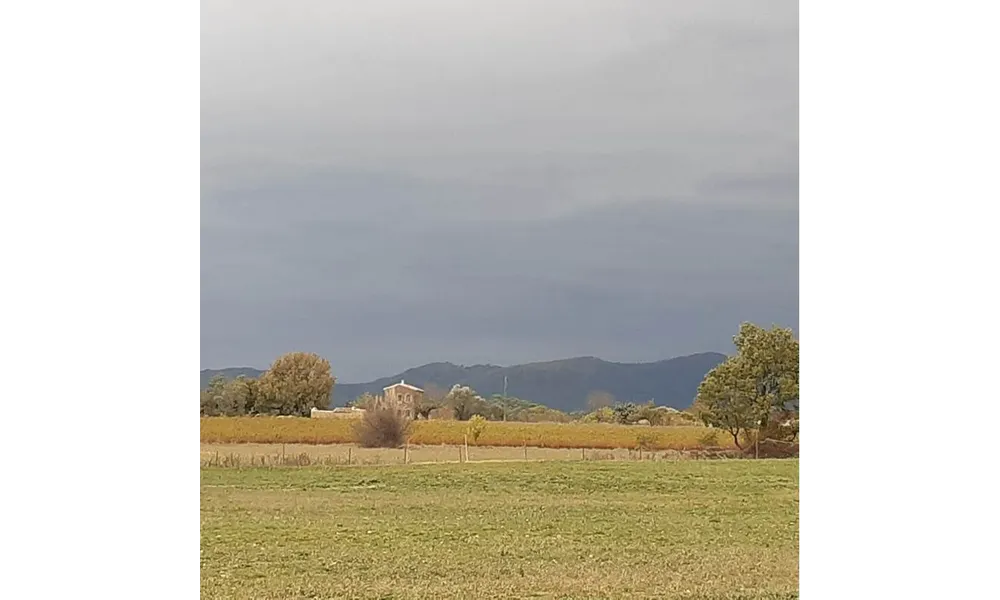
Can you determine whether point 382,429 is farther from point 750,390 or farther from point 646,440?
point 750,390

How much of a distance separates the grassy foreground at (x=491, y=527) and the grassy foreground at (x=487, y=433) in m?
0.17

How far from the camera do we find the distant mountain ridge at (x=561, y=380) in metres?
7.80

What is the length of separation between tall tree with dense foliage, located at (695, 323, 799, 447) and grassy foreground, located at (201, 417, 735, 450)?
0.61ft

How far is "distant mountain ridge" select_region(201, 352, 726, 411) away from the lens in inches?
307

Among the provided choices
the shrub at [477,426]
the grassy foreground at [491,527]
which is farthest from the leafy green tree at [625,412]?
the shrub at [477,426]

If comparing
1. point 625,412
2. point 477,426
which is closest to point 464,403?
point 477,426

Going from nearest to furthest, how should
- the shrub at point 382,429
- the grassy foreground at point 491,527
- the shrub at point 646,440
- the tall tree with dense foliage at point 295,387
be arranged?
the grassy foreground at point 491,527, the tall tree with dense foliage at point 295,387, the shrub at point 382,429, the shrub at point 646,440

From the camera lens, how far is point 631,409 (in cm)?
779

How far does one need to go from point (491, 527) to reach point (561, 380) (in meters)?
1.16

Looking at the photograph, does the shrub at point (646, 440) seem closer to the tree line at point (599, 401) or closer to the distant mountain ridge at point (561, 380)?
the tree line at point (599, 401)

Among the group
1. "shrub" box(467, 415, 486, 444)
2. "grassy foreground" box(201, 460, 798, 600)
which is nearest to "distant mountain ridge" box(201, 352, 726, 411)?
"shrub" box(467, 415, 486, 444)

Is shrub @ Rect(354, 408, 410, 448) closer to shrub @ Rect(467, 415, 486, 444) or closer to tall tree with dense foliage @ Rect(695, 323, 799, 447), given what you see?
shrub @ Rect(467, 415, 486, 444)
